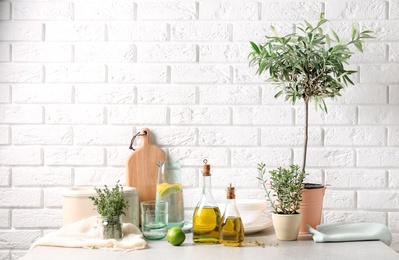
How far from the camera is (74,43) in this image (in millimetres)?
2500

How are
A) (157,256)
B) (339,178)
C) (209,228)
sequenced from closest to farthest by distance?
1. (157,256)
2. (209,228)
3. (339,178)

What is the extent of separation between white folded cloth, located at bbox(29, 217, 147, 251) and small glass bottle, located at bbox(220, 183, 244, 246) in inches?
11.1

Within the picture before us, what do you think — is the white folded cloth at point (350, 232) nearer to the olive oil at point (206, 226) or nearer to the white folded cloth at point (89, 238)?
the olive oil at point (206, 226)

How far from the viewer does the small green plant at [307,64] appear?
221 cm

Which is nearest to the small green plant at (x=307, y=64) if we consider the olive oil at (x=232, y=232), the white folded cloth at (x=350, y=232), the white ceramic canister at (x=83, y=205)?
the white folded cloth at (x=350, y=232)

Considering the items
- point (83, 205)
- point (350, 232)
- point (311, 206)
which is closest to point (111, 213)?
point (83, 205)

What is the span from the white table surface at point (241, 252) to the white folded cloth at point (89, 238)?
0.08 feet

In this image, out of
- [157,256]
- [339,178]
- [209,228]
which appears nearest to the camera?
[157,256]

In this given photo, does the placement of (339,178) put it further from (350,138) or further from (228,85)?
(228,85)

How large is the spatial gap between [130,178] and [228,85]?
0.56 m

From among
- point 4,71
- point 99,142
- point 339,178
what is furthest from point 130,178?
point 339,178

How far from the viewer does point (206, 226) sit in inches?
83.7

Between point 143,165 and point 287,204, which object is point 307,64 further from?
point 143,165

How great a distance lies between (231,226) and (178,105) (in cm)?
63
